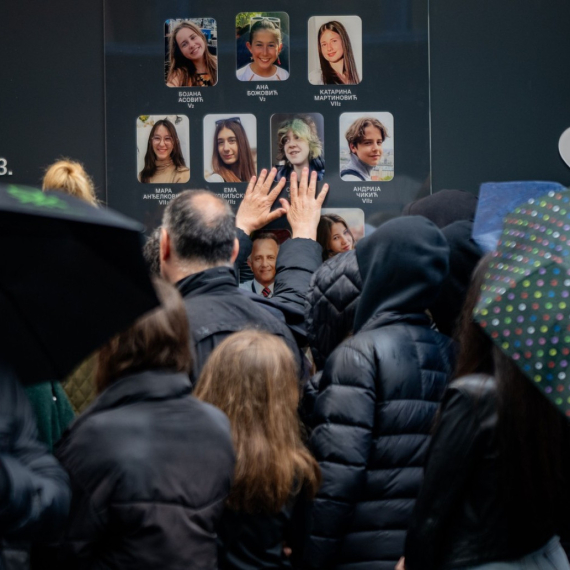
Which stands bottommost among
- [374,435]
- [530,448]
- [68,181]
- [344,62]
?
[374,435]

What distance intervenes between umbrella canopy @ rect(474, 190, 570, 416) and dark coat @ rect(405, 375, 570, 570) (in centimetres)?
22

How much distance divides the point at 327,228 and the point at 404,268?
3.65ft

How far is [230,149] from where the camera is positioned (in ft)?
12.4

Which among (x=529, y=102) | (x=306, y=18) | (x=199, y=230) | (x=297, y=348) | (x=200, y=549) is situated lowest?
(x=200, y=549)

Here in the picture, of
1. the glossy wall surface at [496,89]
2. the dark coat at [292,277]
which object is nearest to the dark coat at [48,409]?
the dark coat at [292,277]

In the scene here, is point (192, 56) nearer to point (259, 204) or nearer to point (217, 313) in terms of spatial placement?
point (259, 204)

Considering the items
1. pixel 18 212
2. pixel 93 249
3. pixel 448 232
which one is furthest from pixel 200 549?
pixel 448 232

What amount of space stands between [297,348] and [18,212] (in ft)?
6.01

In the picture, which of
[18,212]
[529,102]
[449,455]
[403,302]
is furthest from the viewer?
[529,102]

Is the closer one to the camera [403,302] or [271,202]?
[403,302]

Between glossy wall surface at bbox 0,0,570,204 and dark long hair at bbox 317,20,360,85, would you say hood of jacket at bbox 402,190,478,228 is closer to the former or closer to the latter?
glossy wall surface at bbox 0,0,570,204

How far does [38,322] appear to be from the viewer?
1.65m

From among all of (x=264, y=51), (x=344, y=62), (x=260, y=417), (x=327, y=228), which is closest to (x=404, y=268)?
(x=260, y=417)

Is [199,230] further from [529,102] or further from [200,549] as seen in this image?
[529,102]
